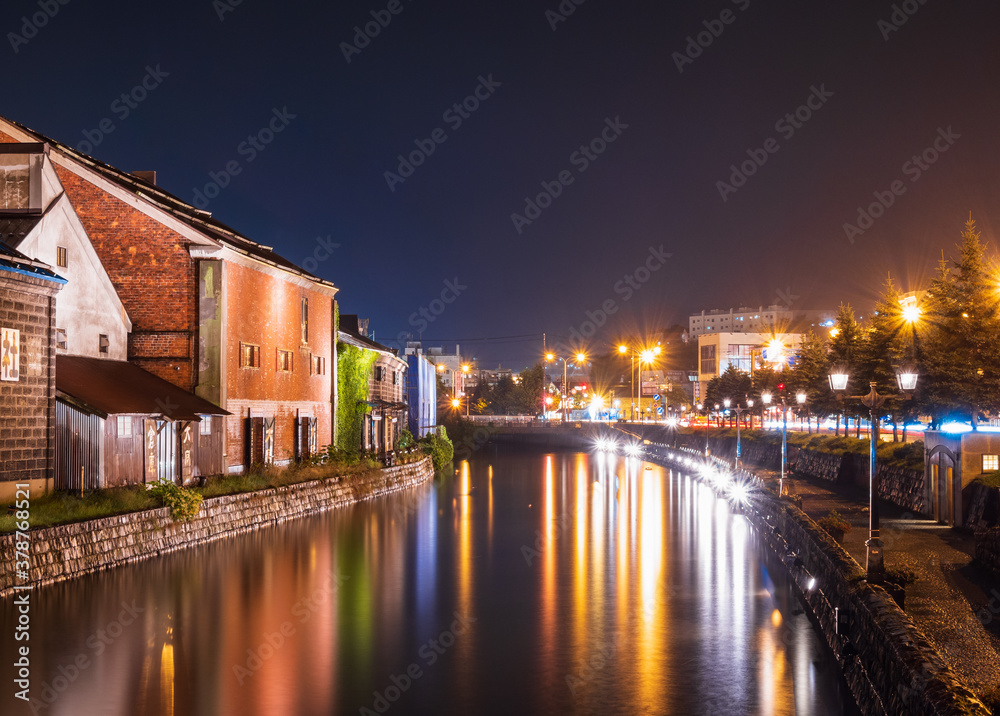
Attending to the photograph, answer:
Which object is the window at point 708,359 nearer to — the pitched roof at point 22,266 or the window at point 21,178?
the window at point 21,178

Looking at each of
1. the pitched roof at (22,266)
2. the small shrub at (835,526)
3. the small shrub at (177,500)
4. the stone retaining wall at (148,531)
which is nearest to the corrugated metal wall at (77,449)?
the small shrub at (177,500)

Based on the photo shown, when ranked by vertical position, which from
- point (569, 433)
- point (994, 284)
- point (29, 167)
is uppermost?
point (29, 167)

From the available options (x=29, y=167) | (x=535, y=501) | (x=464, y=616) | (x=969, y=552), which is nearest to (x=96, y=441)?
(x=29, y=167)

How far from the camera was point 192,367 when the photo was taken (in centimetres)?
3328

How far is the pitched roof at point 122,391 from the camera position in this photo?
86.7 ft

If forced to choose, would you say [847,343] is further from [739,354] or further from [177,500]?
[739,354]

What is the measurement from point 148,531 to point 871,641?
17820 millimetres

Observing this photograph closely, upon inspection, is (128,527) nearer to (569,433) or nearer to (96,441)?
(96,441)

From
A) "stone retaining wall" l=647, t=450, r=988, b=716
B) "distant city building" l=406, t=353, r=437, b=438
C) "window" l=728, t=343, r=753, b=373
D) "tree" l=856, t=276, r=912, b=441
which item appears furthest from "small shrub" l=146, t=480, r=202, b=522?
"window" l=728, t=343, r=753, b=373

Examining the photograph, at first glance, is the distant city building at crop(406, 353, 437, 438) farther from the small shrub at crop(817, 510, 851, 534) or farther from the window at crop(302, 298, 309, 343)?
the small shrub at crop(817, 510, 851, 534)

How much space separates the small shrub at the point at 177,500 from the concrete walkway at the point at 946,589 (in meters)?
17.3

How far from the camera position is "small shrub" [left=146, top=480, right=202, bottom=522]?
84.4 ft

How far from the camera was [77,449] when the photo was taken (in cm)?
2556

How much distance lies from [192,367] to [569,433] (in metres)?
88.6
